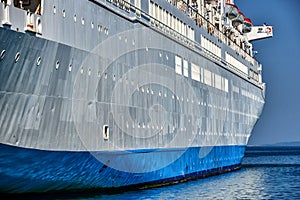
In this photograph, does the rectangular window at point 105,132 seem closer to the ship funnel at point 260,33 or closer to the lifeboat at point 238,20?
the lifeboat at point 238,20

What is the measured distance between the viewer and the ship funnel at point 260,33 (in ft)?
191

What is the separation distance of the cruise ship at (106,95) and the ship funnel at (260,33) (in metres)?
20.2

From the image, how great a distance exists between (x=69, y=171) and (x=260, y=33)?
42.2m

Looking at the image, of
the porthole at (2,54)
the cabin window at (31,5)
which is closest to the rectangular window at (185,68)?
the cabin window at (31,5)

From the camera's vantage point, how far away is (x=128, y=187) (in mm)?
24719

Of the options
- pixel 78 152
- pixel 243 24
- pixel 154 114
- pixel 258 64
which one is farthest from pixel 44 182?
pixel 258 64

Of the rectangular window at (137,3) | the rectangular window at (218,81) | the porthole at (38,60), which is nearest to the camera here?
the porthole at (38,60)

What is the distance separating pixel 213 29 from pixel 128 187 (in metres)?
19.5

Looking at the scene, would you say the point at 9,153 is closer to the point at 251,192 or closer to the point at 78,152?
the point at 78,152

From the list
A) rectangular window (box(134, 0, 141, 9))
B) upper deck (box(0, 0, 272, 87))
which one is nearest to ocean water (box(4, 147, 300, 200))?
upper deck (box(0, 0, 272, 87))

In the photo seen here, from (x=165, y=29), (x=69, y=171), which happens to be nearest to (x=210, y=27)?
(x=165, y=29)

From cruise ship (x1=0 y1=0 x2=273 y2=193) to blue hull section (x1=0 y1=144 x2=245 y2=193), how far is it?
0.04 meters

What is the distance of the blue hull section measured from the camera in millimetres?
17422

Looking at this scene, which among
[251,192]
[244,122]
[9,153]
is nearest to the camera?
[9,153]
